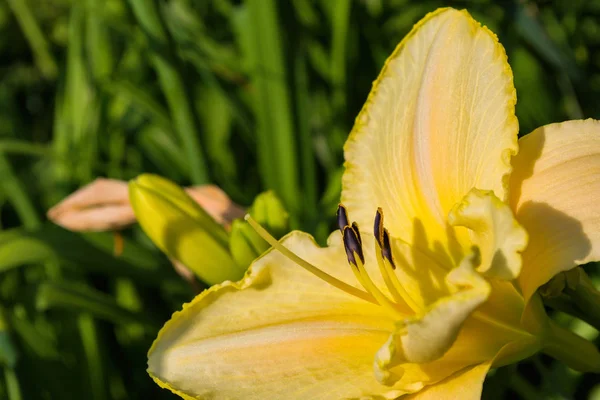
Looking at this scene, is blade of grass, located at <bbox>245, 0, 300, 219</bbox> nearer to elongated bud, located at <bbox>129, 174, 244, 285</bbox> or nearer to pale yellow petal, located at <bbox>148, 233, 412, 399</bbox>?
elongated bud, located at <bbox>129, 174, 244, 285</bbox>

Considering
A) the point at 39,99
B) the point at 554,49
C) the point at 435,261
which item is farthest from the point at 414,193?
the point at 39,99

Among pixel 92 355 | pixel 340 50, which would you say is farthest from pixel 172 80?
pixel 92 355

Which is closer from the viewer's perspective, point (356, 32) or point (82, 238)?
point (82, 238)

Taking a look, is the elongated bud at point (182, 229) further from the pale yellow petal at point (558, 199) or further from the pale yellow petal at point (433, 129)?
the pale yellow petal at point (558, 199)

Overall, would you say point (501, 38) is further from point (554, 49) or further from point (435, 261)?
point (435, 261)

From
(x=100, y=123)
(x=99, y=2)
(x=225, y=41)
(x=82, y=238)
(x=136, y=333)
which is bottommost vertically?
(x=136, y=333)

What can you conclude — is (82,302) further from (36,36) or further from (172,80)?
(36,36)

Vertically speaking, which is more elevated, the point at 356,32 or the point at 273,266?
the point at 356,32

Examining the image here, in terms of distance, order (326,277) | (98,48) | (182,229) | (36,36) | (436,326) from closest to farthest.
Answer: (436,326) < (326,277) < (182,229) < (98,48) < (36,36)
